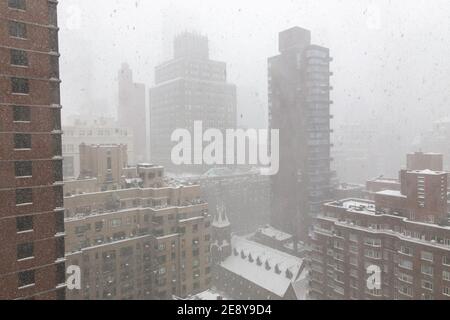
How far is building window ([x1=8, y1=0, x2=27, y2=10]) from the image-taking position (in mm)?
10469

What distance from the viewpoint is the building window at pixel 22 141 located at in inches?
417

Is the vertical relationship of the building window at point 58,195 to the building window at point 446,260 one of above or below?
above

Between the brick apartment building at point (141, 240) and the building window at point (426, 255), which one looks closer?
the building window at point (426, 255)

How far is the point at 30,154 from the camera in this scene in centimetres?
1085

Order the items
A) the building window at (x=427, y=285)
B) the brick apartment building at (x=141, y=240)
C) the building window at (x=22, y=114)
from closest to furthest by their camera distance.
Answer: the building window at (x=22, y=114)
the building window at (x=427, y=285)
the brick apartment building at (x=141, y=240)

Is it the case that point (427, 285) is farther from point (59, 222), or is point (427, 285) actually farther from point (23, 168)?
point (23, 168)

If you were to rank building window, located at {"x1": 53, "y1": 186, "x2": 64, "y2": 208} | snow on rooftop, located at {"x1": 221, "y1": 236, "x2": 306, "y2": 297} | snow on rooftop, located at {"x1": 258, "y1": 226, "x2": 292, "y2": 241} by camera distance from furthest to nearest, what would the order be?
snow on rooftop, located at {"x1": 258, "y1": 226, "x2": 292, "y2": 241}
snow on rooftop, located at {"x1": 221, "y1": 236, "x2": 306, "y2": 297}
building window, located at {"x1": 53, "y1": 186, "x2": 64, "y2": 208}

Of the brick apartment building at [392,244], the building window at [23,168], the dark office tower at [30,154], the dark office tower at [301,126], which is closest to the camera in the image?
the dark office tower at [30,154]

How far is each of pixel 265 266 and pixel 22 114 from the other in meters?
22.7

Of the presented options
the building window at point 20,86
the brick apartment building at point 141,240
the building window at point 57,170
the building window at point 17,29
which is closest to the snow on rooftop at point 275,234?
the brick apartment building at point 141,240

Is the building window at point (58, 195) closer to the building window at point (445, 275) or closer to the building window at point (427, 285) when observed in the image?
the building window at point (427, 285)

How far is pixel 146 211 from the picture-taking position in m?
23.6

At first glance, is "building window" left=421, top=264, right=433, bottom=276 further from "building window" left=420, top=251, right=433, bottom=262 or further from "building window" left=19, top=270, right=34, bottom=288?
"building window" left=19, top=270, right=34, bottom=288

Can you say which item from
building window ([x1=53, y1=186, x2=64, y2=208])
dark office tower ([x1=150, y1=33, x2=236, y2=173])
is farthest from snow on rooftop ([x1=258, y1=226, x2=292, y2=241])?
building window ([x1=53, y1=186, x2=64, y2=208])
